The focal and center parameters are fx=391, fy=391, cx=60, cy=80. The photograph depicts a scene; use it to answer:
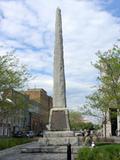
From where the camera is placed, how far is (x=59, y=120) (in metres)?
29.5

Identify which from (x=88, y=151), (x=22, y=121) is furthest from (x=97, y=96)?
(x=22, y=121)

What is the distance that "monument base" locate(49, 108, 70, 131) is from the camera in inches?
1159

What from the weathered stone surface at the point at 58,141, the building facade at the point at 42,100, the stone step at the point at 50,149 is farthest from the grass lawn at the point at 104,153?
the building facade at the point at 42,100

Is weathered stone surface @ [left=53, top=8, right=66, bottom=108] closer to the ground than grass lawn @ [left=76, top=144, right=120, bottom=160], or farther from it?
farther from it

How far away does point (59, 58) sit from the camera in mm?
30406

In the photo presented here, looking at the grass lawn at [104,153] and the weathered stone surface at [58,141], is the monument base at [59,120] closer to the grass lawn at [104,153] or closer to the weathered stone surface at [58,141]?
the weathered stone surface at [58,141]

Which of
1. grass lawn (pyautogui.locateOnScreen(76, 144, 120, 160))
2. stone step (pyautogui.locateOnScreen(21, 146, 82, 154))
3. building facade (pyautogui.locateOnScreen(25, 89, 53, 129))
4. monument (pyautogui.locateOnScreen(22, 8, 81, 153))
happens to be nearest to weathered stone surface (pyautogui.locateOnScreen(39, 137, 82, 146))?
monument (pyautogui.locateOnScreen(22, 8, 81, 153))

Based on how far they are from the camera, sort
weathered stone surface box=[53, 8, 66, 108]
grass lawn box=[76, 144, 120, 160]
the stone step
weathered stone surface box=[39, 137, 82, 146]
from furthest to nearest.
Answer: weathered stone surface box=[53, 8, 66, 108] < weathered stone surface box=[39, 137, 82, 146] < the stone step < grass lawn box=[76, 144, 120, 160]

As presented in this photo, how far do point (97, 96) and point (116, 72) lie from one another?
348 inches

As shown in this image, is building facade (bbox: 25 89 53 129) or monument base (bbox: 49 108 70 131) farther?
building facade (bbox: 25 89 53 129)

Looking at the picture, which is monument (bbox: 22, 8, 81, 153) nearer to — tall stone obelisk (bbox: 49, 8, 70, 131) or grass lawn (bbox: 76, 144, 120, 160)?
tall stone obelisk (bbox: 49, 8, 70, 131)

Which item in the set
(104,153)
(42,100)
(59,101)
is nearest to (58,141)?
(59,101)

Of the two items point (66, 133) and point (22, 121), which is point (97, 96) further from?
point (22, 121)

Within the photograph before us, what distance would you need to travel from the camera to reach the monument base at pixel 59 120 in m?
29.4
